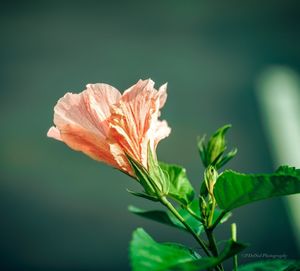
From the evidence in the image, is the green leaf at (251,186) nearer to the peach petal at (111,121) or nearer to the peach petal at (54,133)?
the peach petal at (111,121)

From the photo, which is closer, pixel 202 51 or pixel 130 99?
pixel 130 99

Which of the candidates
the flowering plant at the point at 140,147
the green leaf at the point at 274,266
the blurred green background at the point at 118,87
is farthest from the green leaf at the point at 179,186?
the blurred green background at the point at 118,87

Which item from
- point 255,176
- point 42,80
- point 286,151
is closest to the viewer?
point 255,176

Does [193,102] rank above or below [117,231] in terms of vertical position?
above

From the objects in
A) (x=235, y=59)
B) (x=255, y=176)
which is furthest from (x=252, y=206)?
(x=255, y=176)

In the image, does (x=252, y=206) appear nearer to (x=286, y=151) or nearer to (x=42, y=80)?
(x=286, y=151)

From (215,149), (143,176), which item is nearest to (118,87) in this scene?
(215,149)

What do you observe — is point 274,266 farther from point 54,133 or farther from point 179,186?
point 54,133
